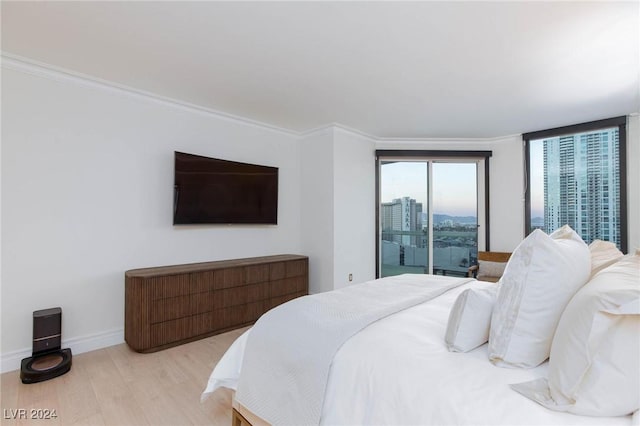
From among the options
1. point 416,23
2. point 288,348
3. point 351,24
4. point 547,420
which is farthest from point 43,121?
point 547,420

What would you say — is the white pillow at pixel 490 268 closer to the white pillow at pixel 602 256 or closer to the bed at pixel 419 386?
the white pillow at pixel 602 256

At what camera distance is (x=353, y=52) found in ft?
7.50

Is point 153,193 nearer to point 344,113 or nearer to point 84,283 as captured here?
point 84,283

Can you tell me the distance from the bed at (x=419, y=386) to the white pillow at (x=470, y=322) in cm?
3

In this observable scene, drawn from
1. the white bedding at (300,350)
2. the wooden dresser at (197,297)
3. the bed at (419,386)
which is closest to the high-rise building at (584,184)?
the bed at (419,386)

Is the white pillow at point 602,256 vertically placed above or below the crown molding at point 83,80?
below

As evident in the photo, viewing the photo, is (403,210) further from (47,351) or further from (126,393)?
(47,351)

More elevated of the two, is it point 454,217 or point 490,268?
point 454,217

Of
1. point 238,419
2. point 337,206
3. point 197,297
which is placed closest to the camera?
point 238,419

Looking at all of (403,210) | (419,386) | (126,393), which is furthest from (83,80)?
(403,210)

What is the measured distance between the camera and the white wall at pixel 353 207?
13.5 feet

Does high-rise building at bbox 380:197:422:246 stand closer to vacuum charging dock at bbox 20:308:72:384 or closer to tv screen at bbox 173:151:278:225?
tv screen at bbox 173:151:278:225

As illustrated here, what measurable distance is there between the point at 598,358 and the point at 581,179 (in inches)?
165

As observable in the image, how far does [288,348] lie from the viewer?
137 centimetres
